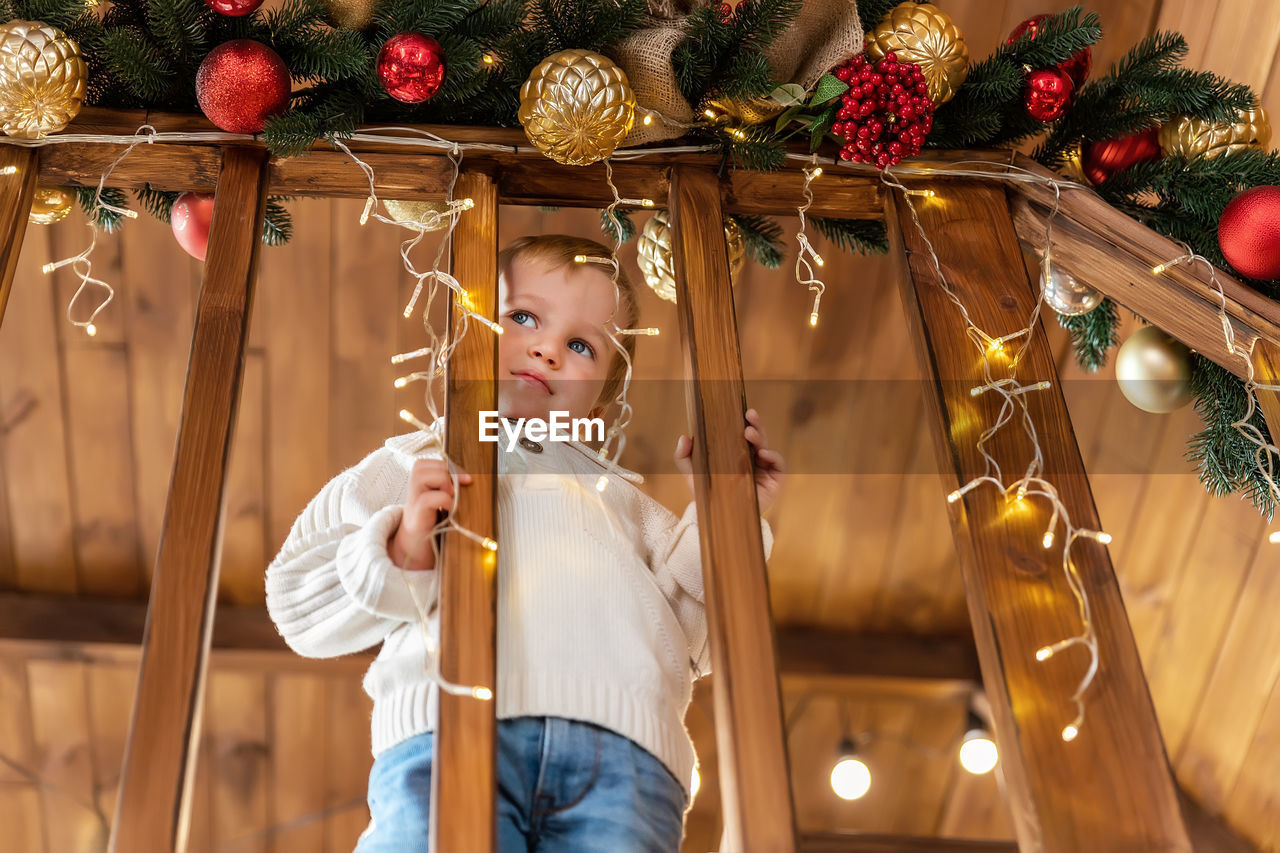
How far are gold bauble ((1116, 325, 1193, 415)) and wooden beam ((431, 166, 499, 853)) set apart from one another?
2.19 ft

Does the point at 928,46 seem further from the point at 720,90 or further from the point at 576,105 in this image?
the point at 576,105

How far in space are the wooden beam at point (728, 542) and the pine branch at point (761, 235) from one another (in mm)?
177

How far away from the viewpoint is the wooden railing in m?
0.81

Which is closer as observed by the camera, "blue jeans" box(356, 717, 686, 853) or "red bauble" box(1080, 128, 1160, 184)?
"blue jeans" box(356, 717, 686, 853)

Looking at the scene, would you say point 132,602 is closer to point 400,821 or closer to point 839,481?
point 839,481

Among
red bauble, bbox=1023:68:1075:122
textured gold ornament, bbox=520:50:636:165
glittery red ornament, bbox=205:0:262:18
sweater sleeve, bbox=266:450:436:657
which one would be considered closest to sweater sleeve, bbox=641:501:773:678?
sweater sleeve, bbox=266:450:436:657

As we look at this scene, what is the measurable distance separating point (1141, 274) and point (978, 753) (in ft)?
4.99

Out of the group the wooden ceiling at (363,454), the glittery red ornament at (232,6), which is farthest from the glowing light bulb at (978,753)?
the glittery red ornament at (232,6)

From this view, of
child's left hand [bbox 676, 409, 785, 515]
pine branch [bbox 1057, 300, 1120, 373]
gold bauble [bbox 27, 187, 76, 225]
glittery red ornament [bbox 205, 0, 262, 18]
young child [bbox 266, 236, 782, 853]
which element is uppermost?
glittery red ornament [bbox 205, 0, 262, 18]

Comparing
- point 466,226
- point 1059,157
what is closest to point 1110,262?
point 1059,157

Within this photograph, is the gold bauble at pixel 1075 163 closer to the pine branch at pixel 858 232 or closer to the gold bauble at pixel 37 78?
the pine branch at pixel 858 232

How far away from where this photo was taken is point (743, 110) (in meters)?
1.12

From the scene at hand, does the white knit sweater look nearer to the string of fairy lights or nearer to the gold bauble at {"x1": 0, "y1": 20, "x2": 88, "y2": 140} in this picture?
the string of fairy lights
